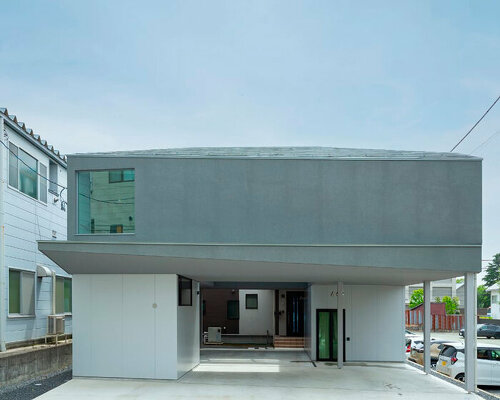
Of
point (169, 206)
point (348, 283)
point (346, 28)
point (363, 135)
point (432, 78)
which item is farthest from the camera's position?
point (363, 135)

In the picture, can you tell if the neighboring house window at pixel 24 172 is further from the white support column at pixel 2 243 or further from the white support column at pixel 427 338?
the white support column at pixel 427 338

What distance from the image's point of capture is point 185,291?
61.3 ft

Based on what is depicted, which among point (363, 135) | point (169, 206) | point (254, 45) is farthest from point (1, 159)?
point (363, 135)

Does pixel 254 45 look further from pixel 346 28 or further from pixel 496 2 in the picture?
pixel 496 2

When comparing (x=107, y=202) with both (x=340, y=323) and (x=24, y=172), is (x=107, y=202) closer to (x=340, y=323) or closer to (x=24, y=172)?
(x=24, y=172)

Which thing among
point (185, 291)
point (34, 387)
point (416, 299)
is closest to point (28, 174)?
point (185, 291)

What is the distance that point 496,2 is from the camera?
25.0m

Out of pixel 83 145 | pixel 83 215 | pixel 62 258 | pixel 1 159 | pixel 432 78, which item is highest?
pixel 432 78

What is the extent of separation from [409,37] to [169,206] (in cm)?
1831

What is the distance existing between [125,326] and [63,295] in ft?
26.9

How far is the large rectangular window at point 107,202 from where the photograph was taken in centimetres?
1588

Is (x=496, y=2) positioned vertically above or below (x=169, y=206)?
above

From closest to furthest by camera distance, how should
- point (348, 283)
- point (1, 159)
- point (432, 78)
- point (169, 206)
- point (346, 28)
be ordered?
point (169, 206) → point (1, 159) → point (348, 283) → point (346, 28) → point (432, 78)

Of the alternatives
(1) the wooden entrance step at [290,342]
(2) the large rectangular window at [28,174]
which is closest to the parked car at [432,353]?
(1) the wooden entrance step at [290,342]
